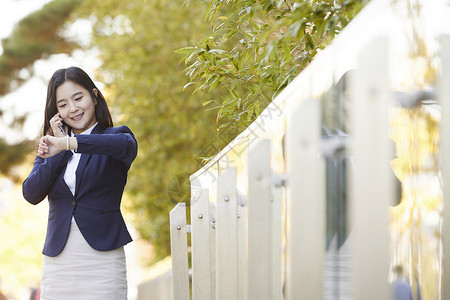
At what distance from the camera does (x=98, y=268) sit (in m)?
1.82

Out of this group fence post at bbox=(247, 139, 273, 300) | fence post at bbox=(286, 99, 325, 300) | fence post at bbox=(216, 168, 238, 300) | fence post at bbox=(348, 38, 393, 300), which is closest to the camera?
fence post at bbox=(348, 38, 393, 300)

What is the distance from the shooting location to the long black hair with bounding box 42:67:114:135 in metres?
1.94

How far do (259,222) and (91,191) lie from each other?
0.87 m

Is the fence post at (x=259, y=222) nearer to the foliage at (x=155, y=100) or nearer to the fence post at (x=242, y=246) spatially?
the fence post at (x=242, y=246)

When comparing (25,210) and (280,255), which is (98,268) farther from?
(25,210)

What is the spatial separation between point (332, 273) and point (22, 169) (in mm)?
8326

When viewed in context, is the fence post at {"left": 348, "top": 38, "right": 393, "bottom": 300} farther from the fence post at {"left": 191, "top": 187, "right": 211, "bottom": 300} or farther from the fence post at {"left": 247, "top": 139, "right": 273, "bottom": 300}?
the fence post at {"left": 191, "top": 187, "right": 211, "bottom": 300}

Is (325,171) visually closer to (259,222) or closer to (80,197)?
(259,222)

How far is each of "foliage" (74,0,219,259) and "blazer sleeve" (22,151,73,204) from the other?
13.3 ft

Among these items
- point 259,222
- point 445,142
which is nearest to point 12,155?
point 259,222

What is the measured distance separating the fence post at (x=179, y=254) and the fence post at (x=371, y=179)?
1.26m

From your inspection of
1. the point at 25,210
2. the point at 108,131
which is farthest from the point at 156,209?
the point at 108,131

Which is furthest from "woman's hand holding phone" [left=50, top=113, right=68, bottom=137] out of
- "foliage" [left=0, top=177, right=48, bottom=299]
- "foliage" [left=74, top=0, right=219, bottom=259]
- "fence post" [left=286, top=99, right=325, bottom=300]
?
"foliage" [left=0, top=177, right=48, bottom=299]

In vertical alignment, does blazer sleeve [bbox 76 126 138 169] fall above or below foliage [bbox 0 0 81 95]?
below
